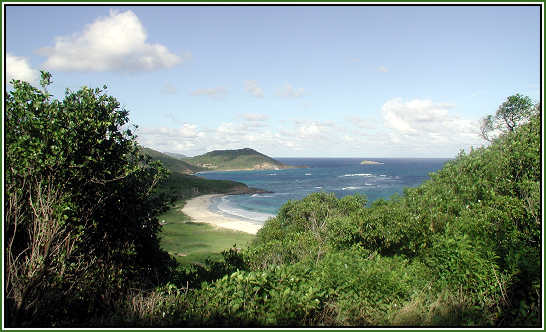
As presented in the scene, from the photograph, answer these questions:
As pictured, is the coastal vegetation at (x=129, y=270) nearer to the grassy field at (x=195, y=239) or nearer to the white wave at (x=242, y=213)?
the grassy field at (x=195, y=239)

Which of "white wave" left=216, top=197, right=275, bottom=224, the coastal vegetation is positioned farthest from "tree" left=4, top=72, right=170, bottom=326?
"white wave" left=216, top=197, right=275, bottom=224

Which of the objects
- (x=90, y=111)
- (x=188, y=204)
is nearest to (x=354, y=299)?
(x=90, y=111)

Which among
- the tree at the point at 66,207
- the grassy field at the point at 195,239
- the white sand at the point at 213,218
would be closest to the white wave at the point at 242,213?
the white sand at the point at 213,218

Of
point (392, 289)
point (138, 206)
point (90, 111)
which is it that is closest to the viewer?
point (392, 289)

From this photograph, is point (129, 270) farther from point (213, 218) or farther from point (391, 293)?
point (213, 218)

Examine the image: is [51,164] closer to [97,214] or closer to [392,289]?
[97,214]

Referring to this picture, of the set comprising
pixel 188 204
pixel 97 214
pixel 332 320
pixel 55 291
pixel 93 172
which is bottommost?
pixel 188 204

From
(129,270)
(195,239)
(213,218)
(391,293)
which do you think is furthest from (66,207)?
(213,218)
